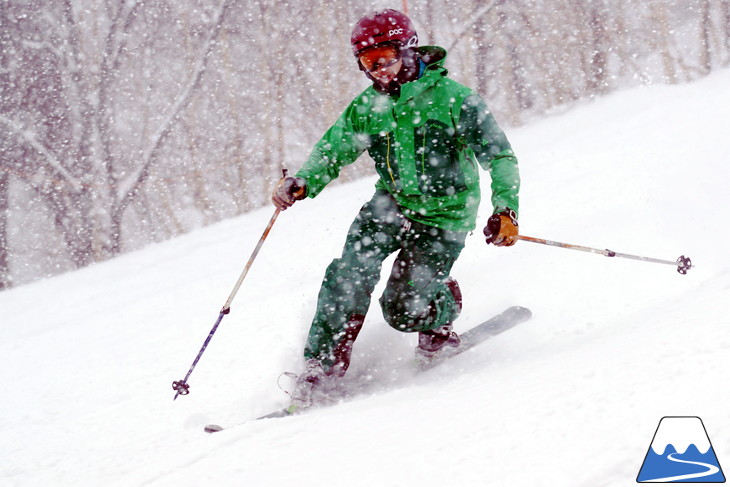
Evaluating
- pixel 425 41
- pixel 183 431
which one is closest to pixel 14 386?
pixel 183 431

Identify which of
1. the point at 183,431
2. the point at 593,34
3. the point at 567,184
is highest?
the point at 593,34

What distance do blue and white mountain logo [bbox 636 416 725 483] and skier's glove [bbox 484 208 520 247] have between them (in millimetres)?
1434

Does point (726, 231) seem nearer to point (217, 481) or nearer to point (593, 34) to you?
point (217, 481)

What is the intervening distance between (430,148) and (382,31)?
615mm

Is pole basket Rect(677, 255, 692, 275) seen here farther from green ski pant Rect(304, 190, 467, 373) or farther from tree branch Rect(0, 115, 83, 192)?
tree branch Rect(0, 115, 83, 192)

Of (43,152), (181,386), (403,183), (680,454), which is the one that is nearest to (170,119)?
(43,152)

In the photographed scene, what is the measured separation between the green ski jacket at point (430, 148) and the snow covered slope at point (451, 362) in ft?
2.90

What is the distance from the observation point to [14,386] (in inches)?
192

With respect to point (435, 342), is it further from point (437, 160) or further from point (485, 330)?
point (437, 160)

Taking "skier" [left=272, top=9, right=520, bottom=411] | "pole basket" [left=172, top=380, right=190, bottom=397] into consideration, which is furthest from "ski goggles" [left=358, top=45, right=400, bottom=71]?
"pole basket" [left=172, top=380, right=190, bottom=397]

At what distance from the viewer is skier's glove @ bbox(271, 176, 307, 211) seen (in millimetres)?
3561

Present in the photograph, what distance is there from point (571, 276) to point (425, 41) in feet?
22.5

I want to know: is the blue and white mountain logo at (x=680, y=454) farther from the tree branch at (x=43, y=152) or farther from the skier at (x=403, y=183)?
the tree branch at (x=43, y=152)

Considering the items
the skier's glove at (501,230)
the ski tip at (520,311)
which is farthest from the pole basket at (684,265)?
the skier's glove at (501,230)
